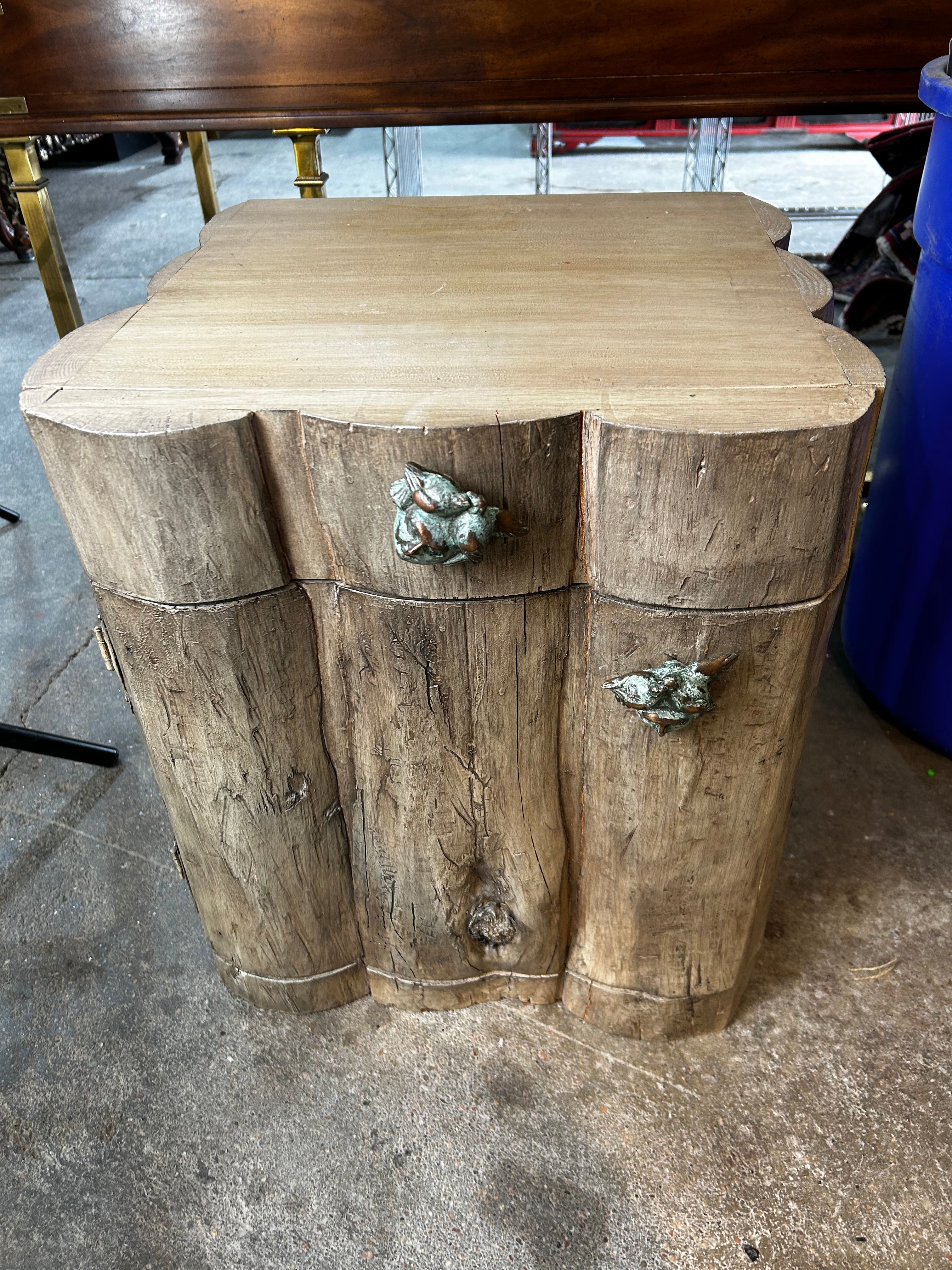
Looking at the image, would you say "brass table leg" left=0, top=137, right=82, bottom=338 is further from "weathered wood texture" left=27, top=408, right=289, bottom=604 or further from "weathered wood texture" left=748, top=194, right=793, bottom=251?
"weathered wood texture" left=748, top=194, right=793, bottom=251

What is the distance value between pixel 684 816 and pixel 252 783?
0.53 meters

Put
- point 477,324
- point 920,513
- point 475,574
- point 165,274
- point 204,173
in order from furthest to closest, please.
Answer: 1. point 204,173
2. point 920,513
3. point 165,274
4. point 477,324
5. point 475,574

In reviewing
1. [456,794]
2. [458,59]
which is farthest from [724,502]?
[458,59]

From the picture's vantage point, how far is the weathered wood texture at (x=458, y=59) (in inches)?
67.3

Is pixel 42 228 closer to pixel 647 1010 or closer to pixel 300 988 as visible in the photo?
pixel 300 988

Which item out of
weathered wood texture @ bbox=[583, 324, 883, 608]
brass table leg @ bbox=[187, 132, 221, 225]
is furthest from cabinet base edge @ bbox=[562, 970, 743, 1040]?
brass table leg @ bbox=[187, 132, 221, 225]

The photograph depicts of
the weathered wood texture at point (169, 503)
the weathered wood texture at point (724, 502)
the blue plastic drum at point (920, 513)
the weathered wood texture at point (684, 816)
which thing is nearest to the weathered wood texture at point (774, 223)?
the blue plastic drum at point (920, 513)

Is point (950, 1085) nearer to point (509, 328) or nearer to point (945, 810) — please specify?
point (945, 810)

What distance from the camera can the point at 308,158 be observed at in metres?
1.95

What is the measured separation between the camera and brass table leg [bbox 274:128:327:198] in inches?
75.1

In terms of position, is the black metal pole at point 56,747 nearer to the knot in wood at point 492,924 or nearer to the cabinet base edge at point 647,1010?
the knot in wood at point 492,924

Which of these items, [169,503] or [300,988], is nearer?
[169,503]

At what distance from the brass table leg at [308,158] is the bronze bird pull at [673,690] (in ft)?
4.40

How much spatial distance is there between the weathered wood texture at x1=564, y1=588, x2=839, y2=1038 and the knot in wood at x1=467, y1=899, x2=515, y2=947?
9 centimetres
